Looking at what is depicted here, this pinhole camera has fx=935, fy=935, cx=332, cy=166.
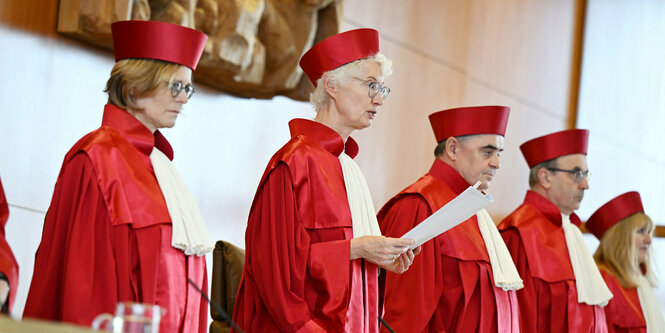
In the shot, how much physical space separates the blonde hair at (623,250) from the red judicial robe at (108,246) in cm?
365

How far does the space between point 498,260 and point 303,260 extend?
1371 mm

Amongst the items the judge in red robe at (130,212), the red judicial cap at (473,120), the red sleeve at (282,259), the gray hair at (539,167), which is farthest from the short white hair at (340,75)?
the gray hair at (539,167)

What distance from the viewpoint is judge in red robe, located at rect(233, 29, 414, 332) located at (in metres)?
3.29

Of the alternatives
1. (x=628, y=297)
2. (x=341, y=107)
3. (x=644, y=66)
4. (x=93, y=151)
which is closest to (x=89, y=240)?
(x=93, y=151)

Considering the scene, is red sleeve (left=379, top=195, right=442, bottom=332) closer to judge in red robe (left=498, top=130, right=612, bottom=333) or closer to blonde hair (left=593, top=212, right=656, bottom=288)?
judge in red robe (left=498, top=130, right=612, bottom=333)

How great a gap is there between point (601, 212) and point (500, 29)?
7.38 ft

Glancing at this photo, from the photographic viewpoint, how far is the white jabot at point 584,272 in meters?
5.06

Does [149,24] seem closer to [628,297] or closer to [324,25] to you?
[324,25]

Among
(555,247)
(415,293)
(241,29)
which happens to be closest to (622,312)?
(555,247)

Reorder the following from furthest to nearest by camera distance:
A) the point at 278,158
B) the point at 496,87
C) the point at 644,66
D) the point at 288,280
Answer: the point at 644,66, the point at 496,87, the point at 278,158, the point at 288,280

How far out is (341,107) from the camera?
3.67m

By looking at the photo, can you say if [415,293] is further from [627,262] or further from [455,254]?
[627,262]

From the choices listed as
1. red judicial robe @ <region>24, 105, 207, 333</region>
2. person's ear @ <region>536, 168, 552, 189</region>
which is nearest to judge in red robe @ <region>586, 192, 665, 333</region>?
person's ear @ <region>536, 168, 552, 189</region>

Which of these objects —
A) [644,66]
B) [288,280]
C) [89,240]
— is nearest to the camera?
[89,240]
